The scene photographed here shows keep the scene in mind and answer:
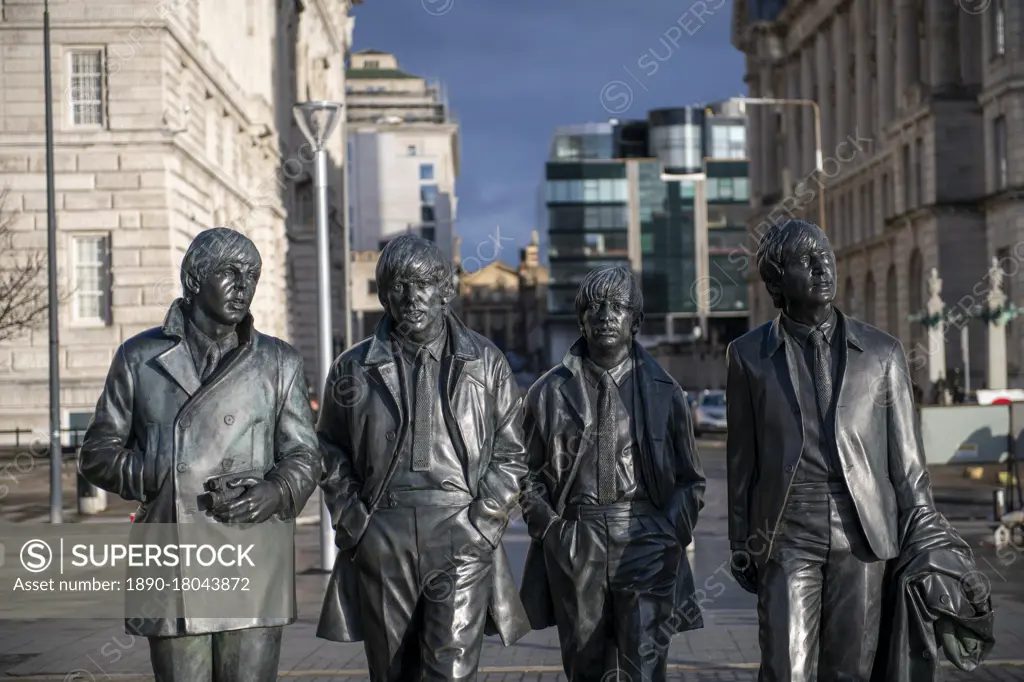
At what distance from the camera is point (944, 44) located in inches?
2653

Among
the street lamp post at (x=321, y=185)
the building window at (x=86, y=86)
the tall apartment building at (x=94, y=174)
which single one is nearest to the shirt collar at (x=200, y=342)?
the street lamp post at (x=321, y=185)

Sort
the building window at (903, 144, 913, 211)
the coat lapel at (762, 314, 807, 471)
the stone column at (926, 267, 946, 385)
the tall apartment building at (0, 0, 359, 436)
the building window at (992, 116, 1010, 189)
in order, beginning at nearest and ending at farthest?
the coat lapel at (762, 314, 807, 471)
the tall apartment building at (0, 0, 359, 436)
the stone column at (926, 267, 946, 385)
the building window at (992, 116, 1010, 189)
the building window at (903, 144, 913, 211)

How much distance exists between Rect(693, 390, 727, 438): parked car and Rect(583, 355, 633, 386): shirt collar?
4294 cm

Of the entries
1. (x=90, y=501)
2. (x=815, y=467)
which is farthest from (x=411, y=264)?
(x=90, y=501)

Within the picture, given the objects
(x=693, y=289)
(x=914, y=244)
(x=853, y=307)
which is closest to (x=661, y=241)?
(x=693, y=289)

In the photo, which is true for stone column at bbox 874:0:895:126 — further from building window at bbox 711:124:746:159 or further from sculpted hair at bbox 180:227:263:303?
sculpted hair at bbox 180:227:263:303

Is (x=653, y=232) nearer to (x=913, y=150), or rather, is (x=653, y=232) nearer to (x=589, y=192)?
(x=589, y=192)

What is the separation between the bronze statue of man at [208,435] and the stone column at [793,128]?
93934 millimetres

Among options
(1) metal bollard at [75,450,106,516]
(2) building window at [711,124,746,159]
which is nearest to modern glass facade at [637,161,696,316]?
(2) building window at [711,124,746,159]

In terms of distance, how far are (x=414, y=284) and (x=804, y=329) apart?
5.58 ft

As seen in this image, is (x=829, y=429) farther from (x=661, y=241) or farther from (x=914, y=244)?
(x=661, y=241)

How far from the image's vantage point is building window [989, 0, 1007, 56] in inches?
2367

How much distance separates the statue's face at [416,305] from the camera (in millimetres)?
7180

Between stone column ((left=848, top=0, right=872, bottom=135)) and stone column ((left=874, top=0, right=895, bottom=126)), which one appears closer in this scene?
stone column ((left=874, top=0, right=895, bottom=126))
